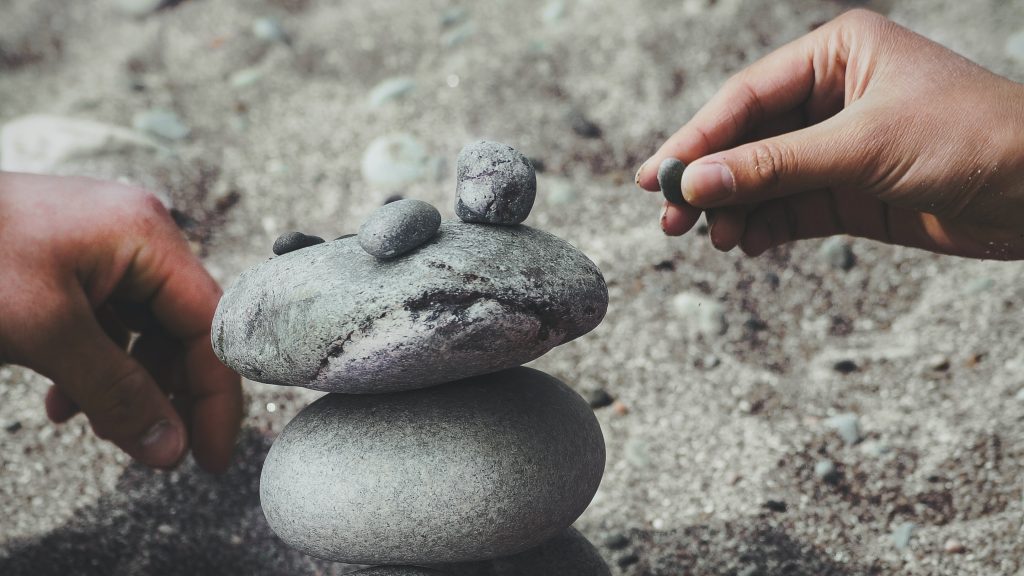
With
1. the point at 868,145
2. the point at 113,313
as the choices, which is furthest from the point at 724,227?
the point at 113,313

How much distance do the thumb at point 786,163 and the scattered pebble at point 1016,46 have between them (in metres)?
1.98

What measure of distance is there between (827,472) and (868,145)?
939 millimetres

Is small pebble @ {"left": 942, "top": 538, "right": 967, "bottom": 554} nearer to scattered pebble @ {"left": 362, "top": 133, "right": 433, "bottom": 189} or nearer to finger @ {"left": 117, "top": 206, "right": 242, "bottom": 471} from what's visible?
finger @ {"left": 117, "top": 206, "right": 242, "bottom": 471}

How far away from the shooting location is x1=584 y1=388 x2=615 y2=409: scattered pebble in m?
2.67

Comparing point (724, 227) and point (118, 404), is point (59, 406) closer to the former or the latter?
point (118, 404)

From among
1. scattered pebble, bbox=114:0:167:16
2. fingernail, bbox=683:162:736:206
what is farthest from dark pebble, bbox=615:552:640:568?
scattered pebble, bbox=114:0:167:16

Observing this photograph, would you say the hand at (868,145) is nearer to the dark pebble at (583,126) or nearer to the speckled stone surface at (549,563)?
the speckled stone surface at (549,563)

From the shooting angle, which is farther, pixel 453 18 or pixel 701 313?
pixel 453 18

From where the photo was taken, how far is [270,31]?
4.21 metres

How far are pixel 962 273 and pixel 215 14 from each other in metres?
3.67

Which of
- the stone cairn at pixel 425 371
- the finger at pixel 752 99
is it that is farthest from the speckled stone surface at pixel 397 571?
the finger at pixel 752 99

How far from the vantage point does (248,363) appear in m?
1.61

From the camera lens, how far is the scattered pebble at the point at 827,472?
232cm

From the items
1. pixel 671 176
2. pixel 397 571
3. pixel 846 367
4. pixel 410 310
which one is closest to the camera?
pixel 410 310
